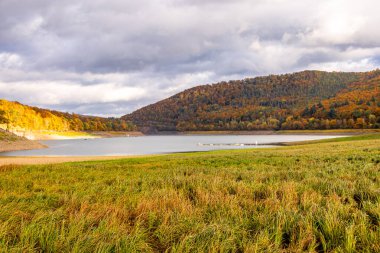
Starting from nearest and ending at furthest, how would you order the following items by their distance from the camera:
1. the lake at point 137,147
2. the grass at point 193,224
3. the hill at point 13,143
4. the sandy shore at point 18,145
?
1. the grass at point 193,224
2. the lake at point 137,147
3. the sandy shore at point 18,145
4. the hill at point 13,143

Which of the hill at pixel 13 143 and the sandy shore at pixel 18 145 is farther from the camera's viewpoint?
the hill at pixel 13 143

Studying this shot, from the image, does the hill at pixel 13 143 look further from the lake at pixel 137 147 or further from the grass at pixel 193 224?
the grass at pixel 193 224

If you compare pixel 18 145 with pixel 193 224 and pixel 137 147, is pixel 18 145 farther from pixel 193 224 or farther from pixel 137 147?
pixel 193 224

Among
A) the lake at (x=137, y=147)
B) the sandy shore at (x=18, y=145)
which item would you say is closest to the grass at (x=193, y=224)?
the lake at (x=137, y=147)

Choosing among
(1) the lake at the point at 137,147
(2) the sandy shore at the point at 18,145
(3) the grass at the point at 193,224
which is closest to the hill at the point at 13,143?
(2) the sandy shore at the point at 18,145

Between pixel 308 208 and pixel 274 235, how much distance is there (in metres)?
1.68

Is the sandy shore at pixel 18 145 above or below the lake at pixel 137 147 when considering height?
above

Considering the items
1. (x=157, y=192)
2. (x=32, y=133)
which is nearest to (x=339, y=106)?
(x=32, y=133)

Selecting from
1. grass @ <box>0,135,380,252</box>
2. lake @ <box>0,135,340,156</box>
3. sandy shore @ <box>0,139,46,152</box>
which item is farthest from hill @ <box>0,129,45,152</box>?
grass @ <box>0,135,380,252</box>

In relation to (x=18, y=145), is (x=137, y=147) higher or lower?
lower

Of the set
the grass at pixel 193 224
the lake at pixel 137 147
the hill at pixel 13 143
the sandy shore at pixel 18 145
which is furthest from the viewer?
the hill at pixel 13 143

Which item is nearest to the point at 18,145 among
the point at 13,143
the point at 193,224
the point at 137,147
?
the point at 13,143

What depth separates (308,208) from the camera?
5.88 metres

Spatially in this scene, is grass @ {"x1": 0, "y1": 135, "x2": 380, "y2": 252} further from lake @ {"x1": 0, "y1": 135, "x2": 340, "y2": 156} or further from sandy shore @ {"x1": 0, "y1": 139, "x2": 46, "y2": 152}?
sandy shore @ {"x1": 0, "y1": 139, "x2": 46, "y2": 152}
